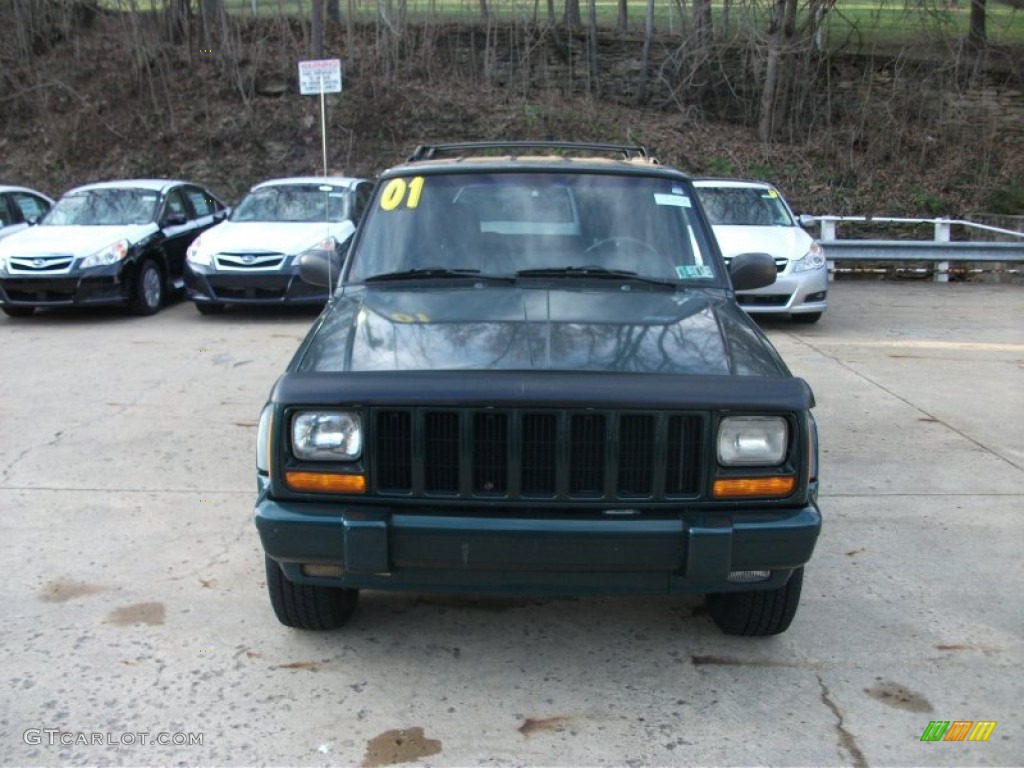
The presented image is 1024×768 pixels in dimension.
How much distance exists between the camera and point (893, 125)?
65.4 ft

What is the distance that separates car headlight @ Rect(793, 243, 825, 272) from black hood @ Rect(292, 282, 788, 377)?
6476 millimetres

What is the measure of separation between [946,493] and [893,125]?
16607 millimetres

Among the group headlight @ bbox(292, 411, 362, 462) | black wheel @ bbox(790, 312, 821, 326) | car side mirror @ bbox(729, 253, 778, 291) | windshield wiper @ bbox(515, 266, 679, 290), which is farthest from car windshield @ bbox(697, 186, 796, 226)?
headlight @ bbox(292, 411, 362, 462)

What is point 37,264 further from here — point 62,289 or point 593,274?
point 593,274

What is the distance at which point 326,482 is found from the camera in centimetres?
320

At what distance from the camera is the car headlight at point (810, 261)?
33.6 ft

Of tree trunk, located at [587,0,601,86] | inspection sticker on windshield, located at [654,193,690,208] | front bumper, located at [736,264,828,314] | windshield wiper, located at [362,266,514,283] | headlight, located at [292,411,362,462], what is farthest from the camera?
tree trunk, located at [587,0,601,86]

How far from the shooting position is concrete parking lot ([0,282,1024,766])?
3121 mm

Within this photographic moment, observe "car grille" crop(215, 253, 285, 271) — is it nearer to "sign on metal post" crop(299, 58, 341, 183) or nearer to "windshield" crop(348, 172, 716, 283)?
"sign on metal post" crop(299, 58, 341, 183)

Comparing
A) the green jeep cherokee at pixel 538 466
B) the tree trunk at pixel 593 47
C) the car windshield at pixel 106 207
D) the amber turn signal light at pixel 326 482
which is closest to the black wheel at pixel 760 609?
the green jeep cherokee at pixel 538 466

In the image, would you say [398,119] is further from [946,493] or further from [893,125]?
[946,493]

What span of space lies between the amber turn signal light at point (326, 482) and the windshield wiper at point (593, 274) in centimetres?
138

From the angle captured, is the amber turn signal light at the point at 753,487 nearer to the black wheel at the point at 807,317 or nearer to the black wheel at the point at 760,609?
the black wheel at the point at 760,609

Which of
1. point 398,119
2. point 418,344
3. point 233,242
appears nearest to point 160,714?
point 418,344
